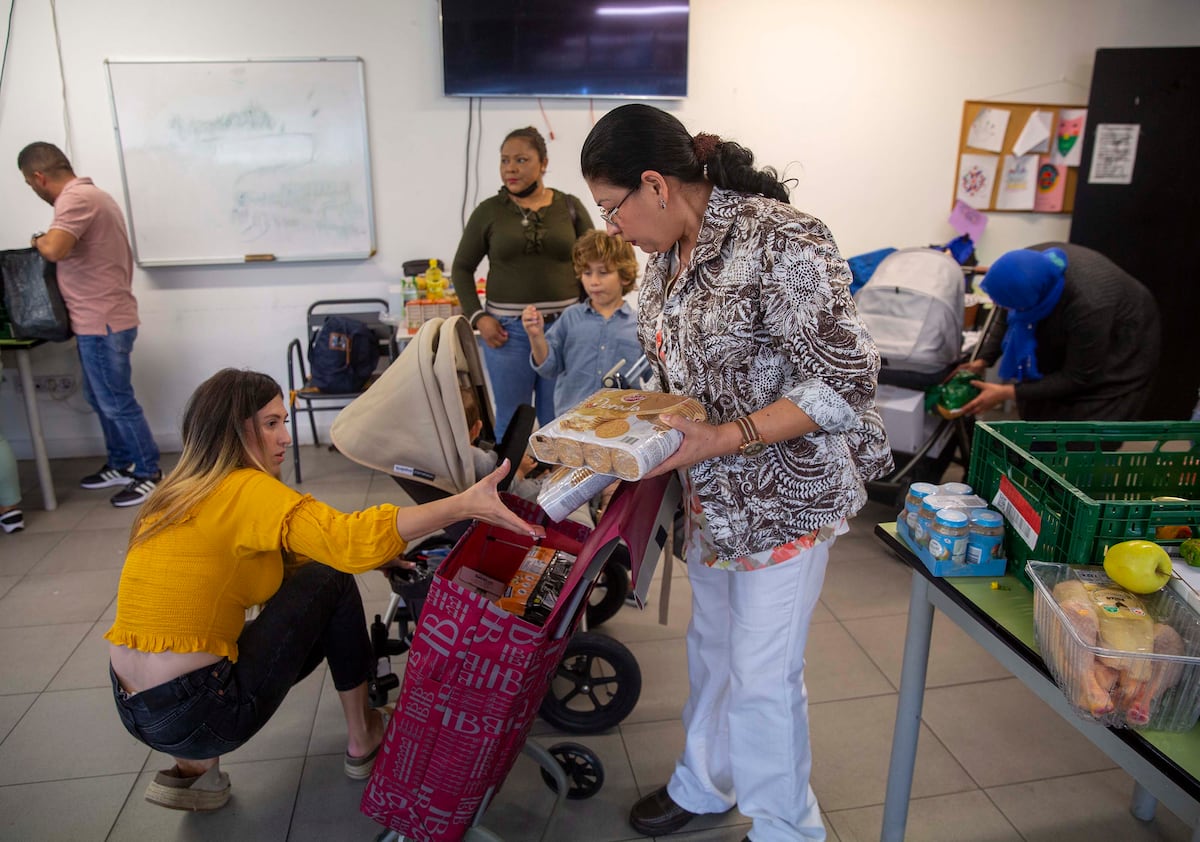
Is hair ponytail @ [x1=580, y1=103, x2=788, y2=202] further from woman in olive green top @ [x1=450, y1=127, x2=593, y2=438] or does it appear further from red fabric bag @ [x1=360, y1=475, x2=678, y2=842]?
woman in olive green top @ [x1=450, y1=127, x2=593, y2=438]

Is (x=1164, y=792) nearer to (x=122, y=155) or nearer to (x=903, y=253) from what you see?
(x=903, y=253)

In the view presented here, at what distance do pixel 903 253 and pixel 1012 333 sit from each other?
0.65 metres

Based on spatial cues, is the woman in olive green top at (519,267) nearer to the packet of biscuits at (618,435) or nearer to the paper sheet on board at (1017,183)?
the packet of biscuits at (618,435)

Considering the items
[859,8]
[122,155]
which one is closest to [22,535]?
[122,155]

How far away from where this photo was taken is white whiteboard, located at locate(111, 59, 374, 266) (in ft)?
13.3

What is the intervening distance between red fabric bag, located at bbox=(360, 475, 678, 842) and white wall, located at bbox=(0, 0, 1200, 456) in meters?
3.23

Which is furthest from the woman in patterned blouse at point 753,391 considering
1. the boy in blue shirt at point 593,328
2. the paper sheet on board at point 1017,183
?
the paper sheet on board at point 1017,183

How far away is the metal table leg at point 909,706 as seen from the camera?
60.8 inches

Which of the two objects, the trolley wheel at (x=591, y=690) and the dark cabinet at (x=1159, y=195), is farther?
the dark cabinet at (x=1159, y=195)

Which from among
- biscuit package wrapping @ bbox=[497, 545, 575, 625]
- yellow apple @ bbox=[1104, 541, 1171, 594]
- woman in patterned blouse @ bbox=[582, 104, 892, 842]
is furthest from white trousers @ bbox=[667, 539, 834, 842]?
yellow apple @ bbox=[1104, 541, 1171, 594]

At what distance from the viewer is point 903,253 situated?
3.43 meters

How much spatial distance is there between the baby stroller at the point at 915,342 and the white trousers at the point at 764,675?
67.5 inches

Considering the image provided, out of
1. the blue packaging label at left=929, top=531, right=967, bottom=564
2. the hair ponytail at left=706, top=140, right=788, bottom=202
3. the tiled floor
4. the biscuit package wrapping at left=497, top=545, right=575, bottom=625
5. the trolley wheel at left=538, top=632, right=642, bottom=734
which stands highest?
the hair ponytail at left=706, top=140, right=788, bottom=202

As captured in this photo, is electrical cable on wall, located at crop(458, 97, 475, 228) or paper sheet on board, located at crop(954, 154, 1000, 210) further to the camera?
paper sheet on board, located at crop(954, 154, 1000, 210)
